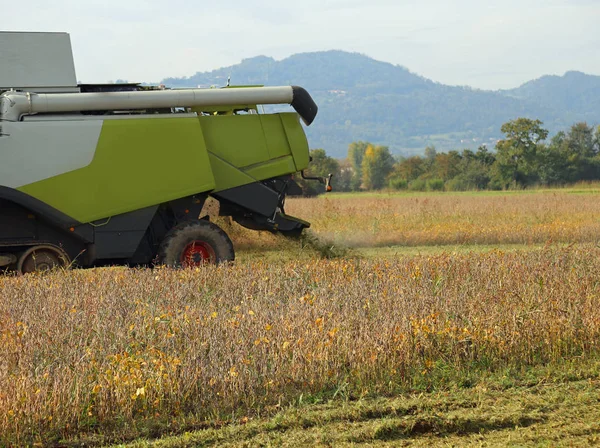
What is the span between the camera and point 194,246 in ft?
35.9

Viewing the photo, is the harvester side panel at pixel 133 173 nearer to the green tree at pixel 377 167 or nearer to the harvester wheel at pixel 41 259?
the harvester wheel at pixel 41 259

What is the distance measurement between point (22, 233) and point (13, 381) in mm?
5212

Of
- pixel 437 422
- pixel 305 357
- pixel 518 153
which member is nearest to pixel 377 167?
pixel 518 153

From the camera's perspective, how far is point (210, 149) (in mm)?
11172

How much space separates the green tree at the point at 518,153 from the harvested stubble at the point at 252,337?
4674 cm

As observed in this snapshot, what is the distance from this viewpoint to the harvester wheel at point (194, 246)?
1070cm

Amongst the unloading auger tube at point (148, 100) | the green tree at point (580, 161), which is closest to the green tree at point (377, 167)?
the green tree at point (580, 161)

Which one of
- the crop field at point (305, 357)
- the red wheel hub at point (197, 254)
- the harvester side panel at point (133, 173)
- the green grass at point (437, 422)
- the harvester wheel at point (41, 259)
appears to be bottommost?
the green grass at point (437, 422)

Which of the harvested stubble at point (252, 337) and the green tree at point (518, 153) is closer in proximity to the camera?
the harvested stubble at point (252, 337)

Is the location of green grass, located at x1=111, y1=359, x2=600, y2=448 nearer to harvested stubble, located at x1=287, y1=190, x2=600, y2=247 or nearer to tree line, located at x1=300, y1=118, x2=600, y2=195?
harvested stubble, located at x1=287, y1=190, x2=600, y2=247

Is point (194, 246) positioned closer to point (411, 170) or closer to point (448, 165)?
point (448, 165)

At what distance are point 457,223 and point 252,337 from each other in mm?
12867

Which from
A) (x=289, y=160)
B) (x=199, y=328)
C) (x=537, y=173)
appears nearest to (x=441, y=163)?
(x=537, y=173)

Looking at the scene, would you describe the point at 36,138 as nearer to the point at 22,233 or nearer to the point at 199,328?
the point at 22,233
